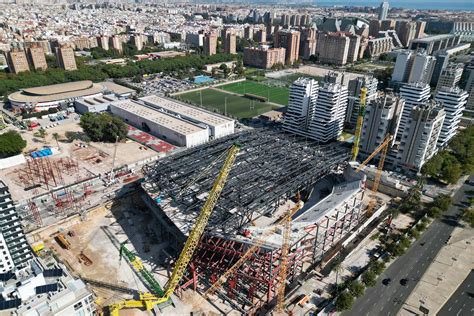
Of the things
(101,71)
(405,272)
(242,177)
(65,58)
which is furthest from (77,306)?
(65,58)

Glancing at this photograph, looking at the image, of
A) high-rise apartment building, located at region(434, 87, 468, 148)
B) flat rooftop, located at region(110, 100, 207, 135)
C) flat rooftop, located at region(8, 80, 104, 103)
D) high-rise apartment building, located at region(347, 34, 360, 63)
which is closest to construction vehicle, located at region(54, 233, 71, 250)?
flat rooftop, located at region(110, 100, 207, 135)

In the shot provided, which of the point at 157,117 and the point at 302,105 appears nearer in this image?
the point at 302,105

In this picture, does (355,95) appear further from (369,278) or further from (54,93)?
(54,93)

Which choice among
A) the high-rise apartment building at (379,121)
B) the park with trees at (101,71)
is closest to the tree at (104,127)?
the park with trees at (101,71)

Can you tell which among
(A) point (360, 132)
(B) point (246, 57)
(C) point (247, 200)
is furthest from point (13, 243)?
(B) point (246, 57)

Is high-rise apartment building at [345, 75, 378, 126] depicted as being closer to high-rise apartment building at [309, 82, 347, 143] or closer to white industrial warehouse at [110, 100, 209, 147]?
high-rise apartment building at [309, 82, 347, 143]

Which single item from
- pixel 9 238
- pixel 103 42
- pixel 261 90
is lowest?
pixel 261 90

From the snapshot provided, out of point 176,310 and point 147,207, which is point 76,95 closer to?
point 147,207
